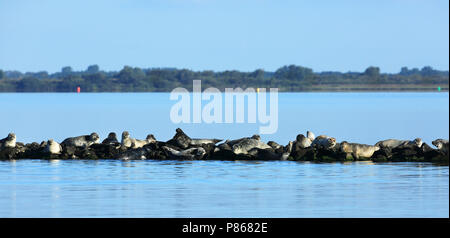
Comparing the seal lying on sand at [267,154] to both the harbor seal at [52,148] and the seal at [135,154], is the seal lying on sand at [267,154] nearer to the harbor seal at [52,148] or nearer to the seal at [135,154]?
the seal at [135,154]

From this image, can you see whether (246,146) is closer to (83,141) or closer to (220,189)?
(83,141)

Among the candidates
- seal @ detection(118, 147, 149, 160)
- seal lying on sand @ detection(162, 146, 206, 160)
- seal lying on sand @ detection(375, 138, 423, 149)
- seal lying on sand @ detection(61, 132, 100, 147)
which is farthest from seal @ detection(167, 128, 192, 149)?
seal lying on sand @ detection(375, 138, 423, 149)

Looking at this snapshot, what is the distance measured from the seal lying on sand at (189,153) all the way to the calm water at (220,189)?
2.96 feet

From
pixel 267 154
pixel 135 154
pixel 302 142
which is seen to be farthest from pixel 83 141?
pixel 302 142

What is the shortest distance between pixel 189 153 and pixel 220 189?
302 inches

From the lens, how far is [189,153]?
30.5m

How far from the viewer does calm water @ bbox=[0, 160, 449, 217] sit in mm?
19594

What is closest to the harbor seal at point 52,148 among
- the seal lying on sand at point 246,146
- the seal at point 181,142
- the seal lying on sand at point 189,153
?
the seal lying on sand at point 189,153

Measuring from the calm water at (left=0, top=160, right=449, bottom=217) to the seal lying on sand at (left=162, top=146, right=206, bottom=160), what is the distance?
902 mm

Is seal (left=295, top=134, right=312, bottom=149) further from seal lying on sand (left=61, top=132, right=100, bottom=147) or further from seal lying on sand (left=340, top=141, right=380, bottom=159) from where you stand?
seal lying on sand (left=61, top=132, right=100, bottom=147)

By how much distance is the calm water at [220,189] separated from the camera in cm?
1959
